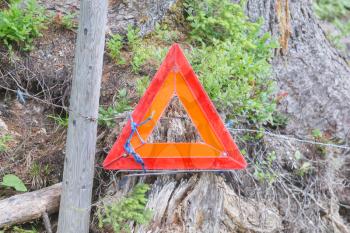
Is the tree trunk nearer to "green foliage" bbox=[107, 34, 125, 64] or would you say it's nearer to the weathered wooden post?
the weathered wooden post

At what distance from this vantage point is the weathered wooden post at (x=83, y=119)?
11.1 ft

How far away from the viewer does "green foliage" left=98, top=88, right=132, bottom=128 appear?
13.6 feet

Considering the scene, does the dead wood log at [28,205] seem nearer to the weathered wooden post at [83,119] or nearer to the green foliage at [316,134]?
the weathered wooden post at [83,119]

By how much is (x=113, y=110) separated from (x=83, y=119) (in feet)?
2.47

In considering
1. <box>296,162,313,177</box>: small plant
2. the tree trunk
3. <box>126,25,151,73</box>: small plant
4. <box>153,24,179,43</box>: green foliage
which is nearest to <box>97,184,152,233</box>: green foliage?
the tree trunk

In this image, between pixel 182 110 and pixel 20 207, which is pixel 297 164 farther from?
pixel 20 207

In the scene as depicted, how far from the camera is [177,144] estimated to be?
3686mm

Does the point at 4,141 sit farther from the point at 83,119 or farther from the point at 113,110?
the point at 83,119

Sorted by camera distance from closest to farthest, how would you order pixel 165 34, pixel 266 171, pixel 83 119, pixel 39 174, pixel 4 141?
pixel 83 119 → pixel 39 174 → pixel 4 141 → pixel 266 171 → pixel 165 34

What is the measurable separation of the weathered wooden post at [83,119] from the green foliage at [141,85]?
0.83 metres

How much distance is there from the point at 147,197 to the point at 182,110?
77cm

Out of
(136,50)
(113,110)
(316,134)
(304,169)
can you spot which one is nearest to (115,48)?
(136,50)

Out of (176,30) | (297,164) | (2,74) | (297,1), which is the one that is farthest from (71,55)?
(297,1)

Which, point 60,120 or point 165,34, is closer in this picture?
point 60,120
